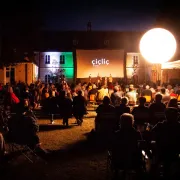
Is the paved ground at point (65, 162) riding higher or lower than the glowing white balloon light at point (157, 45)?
lower

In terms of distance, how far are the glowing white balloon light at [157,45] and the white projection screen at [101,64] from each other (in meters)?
19.0

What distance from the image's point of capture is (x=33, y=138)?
6.64 meters

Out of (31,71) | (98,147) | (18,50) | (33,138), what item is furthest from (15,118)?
(18,50)

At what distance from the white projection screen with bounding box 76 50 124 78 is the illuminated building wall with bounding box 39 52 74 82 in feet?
49.9

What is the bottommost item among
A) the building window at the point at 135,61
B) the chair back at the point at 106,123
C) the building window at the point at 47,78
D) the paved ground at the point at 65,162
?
the paved ground at the point at 65,162

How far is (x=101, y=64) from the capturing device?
89.7 ft

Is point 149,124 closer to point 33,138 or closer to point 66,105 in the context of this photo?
point 33,138

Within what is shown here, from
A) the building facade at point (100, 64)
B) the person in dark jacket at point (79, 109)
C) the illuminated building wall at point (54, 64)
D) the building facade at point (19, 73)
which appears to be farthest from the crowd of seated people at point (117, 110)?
the illuminated building wall at point (54, 64)

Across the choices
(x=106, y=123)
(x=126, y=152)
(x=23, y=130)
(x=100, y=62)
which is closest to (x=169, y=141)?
(x=126, y=152)

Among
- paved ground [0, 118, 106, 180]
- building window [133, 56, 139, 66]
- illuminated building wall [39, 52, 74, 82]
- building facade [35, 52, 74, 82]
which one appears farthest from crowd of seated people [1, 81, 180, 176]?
building window [133, 56, 139, 66]

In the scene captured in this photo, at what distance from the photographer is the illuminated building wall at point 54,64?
141 feet

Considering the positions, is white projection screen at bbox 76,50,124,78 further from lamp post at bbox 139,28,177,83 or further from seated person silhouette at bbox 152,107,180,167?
lamp post at bbox 139,28,177,83

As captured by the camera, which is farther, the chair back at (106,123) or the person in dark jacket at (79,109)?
the person in dark jacket at (79,109)

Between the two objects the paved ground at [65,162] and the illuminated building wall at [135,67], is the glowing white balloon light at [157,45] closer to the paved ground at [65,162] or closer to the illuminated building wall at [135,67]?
the paved ground at [65,162]
